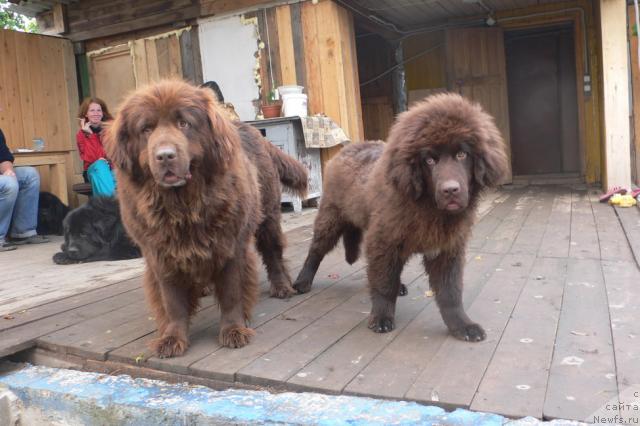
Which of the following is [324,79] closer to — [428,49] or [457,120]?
[428,49]

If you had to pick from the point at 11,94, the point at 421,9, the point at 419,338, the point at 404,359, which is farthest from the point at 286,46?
the point at 404,359

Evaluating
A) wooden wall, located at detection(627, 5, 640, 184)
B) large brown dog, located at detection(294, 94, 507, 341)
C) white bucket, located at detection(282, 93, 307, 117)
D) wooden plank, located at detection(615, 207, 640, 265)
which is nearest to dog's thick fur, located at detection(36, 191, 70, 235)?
white bucket, located at detection(282, 93, 307, 117)

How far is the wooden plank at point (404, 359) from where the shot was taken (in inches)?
77.3

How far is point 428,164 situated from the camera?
7.77ft

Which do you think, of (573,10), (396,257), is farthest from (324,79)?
(396,257)

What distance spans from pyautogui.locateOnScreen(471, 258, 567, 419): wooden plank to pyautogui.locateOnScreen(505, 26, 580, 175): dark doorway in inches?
351

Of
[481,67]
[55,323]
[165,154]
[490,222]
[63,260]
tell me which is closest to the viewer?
[165,154]

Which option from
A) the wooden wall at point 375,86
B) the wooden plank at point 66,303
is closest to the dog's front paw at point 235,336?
the wooden plank at point 66,303

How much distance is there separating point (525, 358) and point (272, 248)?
1.85 m

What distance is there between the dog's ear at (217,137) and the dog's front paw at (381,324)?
1.04 metres

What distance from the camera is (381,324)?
258 cm

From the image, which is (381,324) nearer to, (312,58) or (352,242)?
(352,242)

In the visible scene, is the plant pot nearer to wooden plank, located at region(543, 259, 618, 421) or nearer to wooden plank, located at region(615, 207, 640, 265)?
wooden plank, located at region(615, 207, 640, 265)

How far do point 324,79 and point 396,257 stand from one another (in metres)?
5.23
